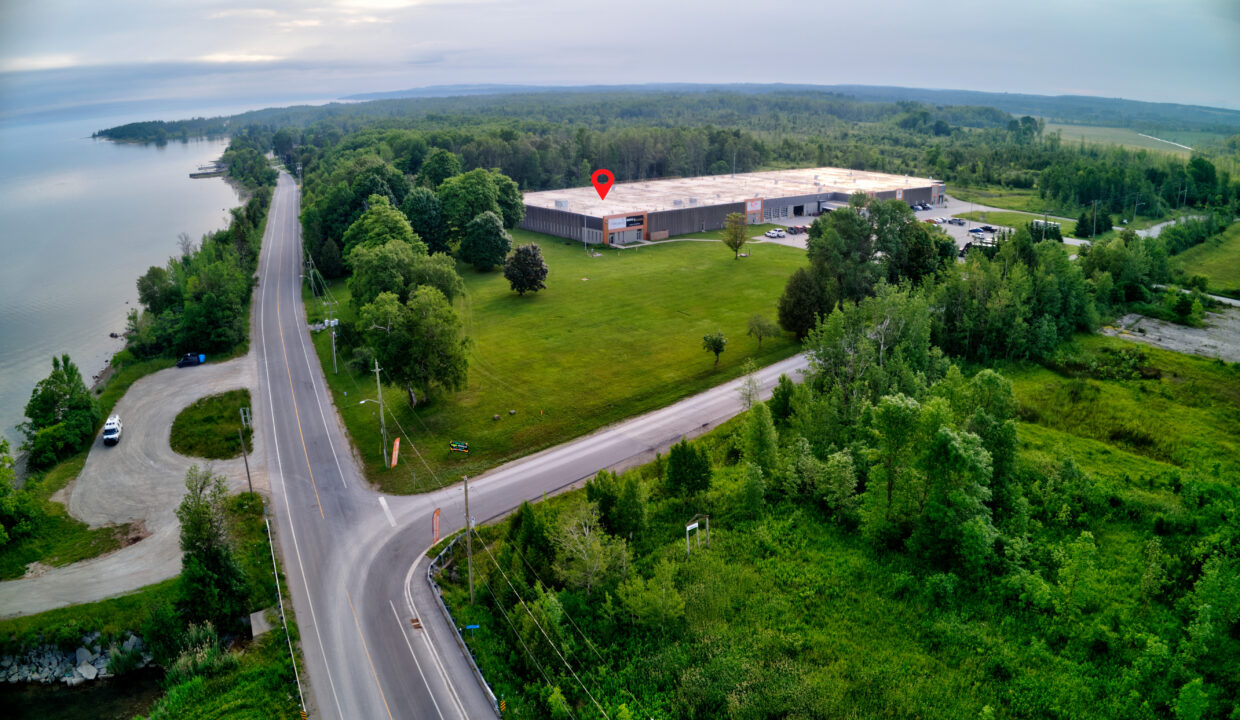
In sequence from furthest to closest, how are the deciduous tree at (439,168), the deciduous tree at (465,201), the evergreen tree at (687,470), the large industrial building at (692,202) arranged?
the deciduous tree at (439,168) → the large industrial building at (692,202) → the deciduous tree at (465,201) → the evergreen tree at (687,470)

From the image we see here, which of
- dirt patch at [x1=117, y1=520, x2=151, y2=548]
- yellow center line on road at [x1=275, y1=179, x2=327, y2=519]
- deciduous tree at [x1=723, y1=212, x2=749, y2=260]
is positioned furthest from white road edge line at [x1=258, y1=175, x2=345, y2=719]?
deciduous tree at [x1=723, y1=212, x2=749, y2=260]

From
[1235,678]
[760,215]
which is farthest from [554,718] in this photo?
[760,215]

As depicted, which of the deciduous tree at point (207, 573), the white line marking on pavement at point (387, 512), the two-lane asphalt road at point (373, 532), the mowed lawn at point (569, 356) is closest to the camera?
the two-lane asphalt road at point (373, 532)

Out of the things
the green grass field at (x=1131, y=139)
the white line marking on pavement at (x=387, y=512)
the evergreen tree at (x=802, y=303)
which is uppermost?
the green grass field at (x=1131, y=139)


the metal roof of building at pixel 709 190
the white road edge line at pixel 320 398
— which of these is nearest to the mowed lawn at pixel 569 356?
the white road edge line at pixel 320 398

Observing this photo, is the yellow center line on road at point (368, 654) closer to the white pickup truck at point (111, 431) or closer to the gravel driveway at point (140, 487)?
the gravel driveway at point (140, 487)

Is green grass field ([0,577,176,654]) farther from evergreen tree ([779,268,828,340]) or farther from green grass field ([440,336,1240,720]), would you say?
evergreen tree ([779,268,828,340])
